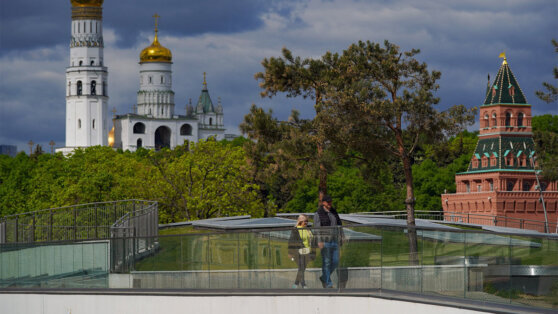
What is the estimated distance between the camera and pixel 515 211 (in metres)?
122

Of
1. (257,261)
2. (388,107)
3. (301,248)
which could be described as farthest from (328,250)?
(388,107)

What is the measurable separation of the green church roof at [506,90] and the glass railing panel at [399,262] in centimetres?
10725

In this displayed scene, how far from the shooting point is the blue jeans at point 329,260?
16406 millimetres

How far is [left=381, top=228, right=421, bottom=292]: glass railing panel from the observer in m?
15.8

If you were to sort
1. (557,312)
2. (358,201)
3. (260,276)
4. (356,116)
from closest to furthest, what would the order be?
1. (557,312)
2. (260,276)
3. (356,116)
4. (358,201)

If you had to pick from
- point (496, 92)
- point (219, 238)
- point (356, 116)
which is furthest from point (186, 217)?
point (496, 92)

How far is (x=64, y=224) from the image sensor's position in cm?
3028

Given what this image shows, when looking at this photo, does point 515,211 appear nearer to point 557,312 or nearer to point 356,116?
point 356,116

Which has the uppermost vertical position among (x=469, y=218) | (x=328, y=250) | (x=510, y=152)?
(x=510, y=152)

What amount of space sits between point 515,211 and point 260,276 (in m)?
108

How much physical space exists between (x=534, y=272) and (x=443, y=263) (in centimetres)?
137

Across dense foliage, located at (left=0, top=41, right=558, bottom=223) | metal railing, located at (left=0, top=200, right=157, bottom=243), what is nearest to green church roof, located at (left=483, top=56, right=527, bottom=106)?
dense foliage, located at (left=0, top=41, right=558, bottom=223)

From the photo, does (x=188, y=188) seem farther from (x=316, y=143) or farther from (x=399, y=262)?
(x=399, y=262)

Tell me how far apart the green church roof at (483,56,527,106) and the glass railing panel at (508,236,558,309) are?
108m
